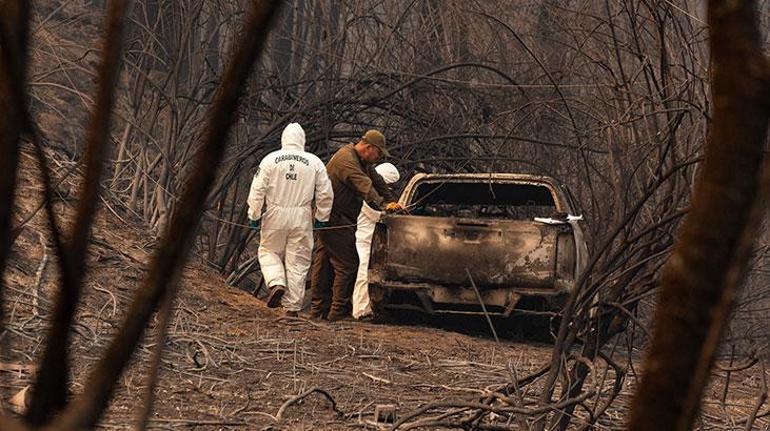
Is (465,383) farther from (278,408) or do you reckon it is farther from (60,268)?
(60,268)

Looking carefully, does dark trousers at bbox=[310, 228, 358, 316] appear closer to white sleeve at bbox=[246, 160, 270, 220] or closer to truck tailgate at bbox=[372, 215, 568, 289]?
white sleeve at bbox=[246, 160, 270, 220]

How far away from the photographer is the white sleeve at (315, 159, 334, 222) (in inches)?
491

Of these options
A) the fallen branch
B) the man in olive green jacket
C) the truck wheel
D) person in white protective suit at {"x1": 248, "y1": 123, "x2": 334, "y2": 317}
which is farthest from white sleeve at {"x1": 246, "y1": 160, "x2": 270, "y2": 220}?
the fallen branch

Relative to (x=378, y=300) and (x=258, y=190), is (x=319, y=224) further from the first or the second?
(x=378, y=300)

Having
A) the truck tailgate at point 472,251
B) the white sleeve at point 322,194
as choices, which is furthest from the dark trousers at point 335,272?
the truck tailgate at point 472,251

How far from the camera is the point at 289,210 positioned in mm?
12539

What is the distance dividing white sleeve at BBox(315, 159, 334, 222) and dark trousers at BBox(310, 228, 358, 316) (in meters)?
0.30

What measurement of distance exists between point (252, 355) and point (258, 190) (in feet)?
10.8

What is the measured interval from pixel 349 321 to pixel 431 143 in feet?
10.2

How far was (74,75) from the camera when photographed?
23859 mm

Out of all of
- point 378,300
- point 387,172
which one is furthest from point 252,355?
point 387,172

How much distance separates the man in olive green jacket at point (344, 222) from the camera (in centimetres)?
1250

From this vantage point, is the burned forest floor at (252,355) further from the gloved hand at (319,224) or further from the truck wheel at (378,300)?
the gloved hand at (319,224)

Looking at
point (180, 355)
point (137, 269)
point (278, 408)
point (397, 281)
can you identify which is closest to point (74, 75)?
point (137, 269)
